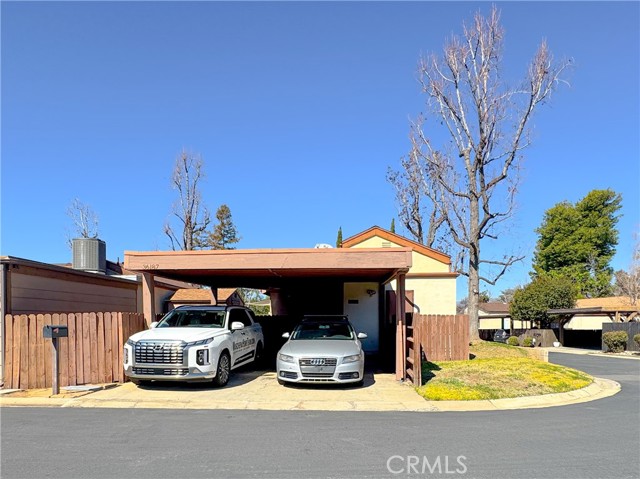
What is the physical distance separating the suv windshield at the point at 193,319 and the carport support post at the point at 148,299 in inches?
26.7

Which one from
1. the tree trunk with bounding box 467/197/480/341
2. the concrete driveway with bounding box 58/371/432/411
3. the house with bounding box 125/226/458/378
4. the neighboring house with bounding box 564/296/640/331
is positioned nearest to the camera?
the concrete driveway with bounding box 58/371/432/411

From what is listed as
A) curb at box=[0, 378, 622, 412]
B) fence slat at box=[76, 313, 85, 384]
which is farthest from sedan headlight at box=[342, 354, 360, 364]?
fence slat at box=[76, 313, 85, 384]

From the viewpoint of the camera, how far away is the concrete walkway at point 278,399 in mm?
9023

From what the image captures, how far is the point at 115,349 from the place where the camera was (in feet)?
36.8

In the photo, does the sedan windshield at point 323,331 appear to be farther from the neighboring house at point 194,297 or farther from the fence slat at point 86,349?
the neighboring house at point 194,297

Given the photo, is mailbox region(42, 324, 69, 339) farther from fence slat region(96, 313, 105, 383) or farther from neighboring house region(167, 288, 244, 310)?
neighboring house region(167, 288, 244, 310)

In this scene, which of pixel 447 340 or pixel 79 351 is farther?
pixel 447 340

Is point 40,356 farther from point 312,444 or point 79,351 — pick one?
point 312,444

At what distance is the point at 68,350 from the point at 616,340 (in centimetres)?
2817

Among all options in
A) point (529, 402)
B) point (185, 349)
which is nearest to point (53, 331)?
point (185, 349)

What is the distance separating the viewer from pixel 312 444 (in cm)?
643

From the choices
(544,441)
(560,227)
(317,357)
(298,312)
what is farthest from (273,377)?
(560,227)

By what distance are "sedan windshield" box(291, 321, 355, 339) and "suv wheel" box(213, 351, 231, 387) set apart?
1.74 m

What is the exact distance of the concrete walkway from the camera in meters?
9.02
